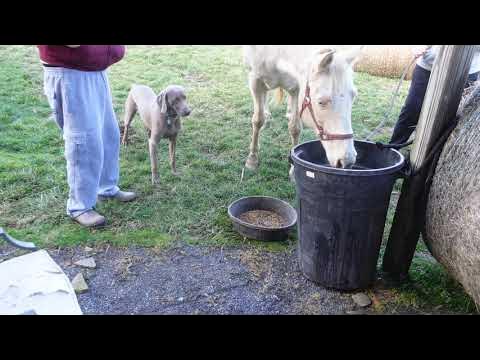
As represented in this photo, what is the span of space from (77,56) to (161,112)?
4.12ft

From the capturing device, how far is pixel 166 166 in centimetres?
529

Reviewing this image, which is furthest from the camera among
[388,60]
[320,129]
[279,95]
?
[388,60]

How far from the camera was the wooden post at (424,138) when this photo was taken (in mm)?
2686

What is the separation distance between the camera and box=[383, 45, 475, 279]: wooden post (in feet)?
8.81

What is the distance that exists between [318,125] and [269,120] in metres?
3.51

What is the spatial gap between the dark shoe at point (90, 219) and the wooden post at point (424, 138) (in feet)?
8.68

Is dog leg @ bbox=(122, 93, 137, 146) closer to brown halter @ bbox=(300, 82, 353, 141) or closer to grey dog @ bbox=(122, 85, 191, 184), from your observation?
grey dog @ bbox=(122, 85, 191, 184)

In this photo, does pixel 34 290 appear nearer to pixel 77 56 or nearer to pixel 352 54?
pixel 77 56

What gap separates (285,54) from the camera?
4402 millimetres

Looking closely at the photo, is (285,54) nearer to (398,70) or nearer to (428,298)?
(428,298)

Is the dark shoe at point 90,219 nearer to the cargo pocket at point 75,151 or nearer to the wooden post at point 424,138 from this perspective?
the cargo pocket at point 75,151

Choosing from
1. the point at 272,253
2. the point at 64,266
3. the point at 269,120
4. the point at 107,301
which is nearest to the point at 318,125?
the point at 272,253

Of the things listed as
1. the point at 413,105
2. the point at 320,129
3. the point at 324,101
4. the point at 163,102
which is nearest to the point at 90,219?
the point at 163,102
